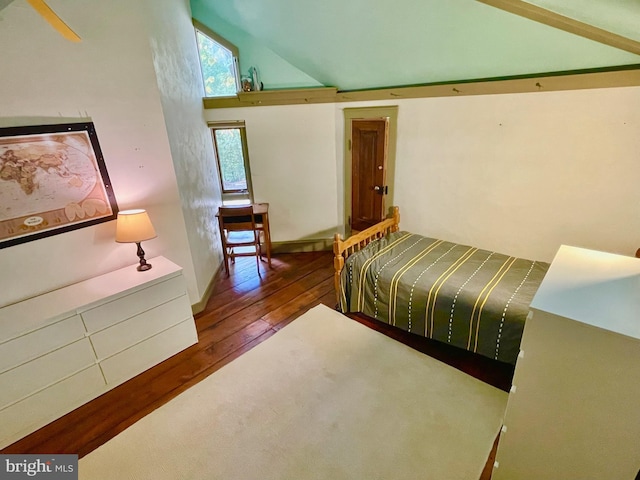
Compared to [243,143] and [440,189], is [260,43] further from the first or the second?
[440,189]

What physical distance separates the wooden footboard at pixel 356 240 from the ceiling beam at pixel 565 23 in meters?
1.97

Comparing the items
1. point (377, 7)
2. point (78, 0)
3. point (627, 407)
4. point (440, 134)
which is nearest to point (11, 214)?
point (78, 0)

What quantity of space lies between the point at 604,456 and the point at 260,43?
15.5 feet

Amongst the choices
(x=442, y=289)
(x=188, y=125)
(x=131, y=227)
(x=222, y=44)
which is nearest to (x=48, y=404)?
(x=131, y=227)

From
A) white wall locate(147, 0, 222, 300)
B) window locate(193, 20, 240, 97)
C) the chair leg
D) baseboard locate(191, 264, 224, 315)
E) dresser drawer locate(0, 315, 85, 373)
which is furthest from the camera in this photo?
the chair leg

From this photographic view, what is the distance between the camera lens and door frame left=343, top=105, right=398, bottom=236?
3664 millimetres

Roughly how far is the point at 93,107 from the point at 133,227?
933mm

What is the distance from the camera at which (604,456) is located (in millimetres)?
1261

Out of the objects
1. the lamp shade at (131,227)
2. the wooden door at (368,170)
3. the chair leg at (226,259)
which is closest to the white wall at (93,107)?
the lamp shade at (131,227)

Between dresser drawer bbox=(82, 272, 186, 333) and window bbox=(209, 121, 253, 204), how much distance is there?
7.12ft

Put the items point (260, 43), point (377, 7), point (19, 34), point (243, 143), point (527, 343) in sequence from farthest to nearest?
point (243, 143) < point (260, 43) < point (377, 7) < point (19, 34) < point (527, 343)

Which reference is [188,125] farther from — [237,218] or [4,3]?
[4,3]

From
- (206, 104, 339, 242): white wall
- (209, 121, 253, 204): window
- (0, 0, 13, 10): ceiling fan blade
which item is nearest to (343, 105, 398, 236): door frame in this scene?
(206, 104, 339, 242): white wall

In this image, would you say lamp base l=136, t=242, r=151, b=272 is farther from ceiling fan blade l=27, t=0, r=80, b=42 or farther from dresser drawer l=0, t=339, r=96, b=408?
ceiling fan blade l=27, t=0, r=80, b=42
